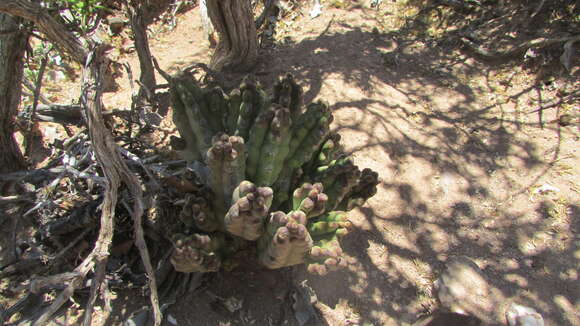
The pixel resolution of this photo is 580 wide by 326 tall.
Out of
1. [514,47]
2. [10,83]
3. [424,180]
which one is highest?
[514,47]

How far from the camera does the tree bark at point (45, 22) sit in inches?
59.0

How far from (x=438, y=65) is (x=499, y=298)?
2624mm

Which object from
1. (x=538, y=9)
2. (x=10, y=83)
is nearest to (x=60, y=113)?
(x=10, y=83)

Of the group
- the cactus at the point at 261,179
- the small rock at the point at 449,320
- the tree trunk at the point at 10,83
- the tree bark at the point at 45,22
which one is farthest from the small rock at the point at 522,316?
the tree trunk at the point at 10,83

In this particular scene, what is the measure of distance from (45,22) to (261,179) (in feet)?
4.00

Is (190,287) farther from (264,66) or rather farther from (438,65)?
(438,65)

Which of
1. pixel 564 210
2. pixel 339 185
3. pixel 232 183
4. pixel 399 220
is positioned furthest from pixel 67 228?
pixel 564 210

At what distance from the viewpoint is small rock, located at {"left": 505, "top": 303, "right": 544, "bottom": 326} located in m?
2.29

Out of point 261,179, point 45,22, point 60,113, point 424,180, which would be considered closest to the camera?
point 45,22

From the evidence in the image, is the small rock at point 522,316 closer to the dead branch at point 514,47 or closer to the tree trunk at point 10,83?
the dead branch at point 514,47

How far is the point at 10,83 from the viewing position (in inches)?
88.6

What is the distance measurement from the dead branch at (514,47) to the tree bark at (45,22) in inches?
158

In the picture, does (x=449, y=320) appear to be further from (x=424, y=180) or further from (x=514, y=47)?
(x=514, y=47)

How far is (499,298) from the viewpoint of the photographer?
8.05ft
